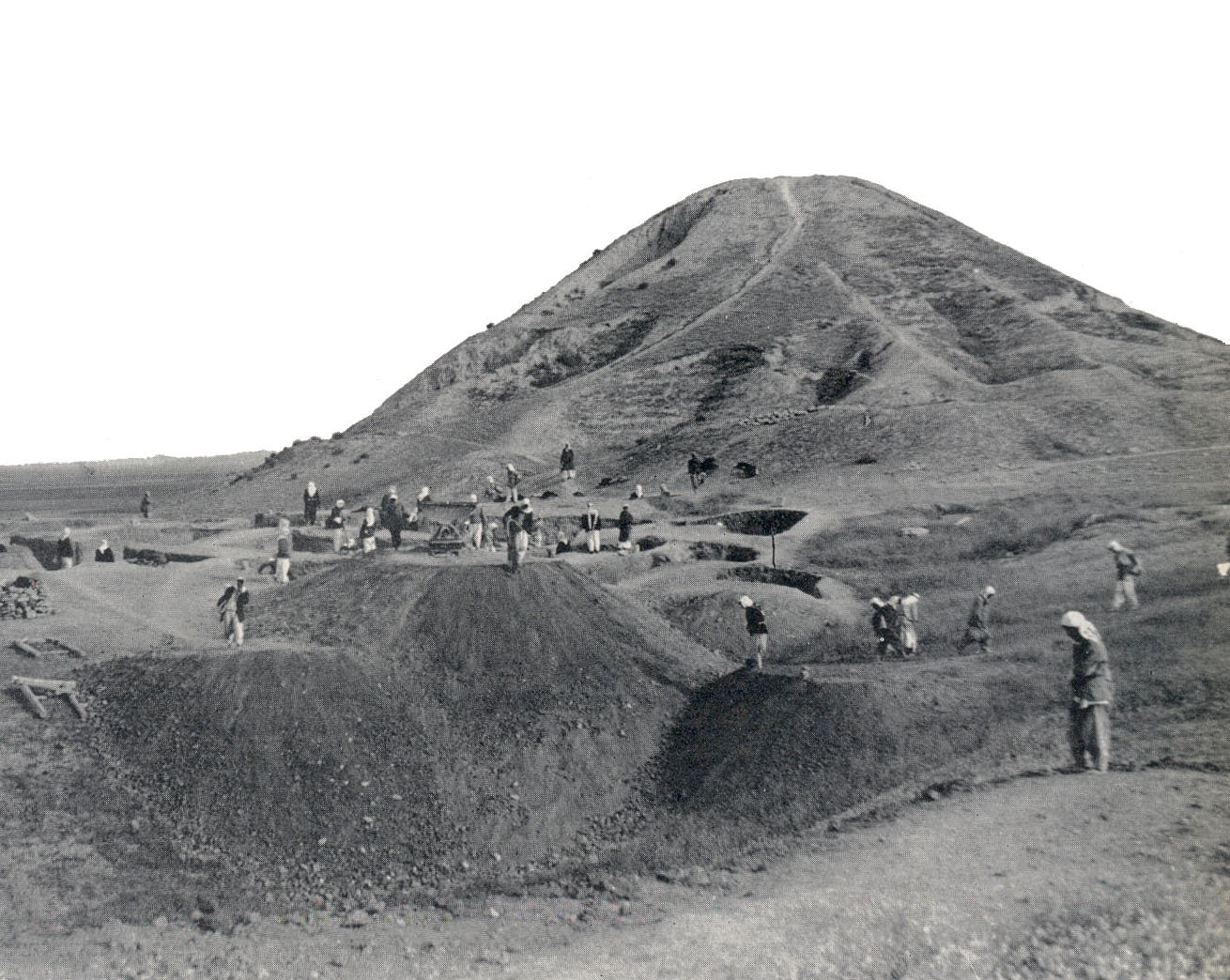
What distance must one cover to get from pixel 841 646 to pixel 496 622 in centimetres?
657

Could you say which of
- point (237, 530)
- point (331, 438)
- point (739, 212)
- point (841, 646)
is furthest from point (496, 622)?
point (739, 212)

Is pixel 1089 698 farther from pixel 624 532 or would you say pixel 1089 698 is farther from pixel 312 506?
pixel 312 506

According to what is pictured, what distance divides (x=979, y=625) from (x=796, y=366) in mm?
29235

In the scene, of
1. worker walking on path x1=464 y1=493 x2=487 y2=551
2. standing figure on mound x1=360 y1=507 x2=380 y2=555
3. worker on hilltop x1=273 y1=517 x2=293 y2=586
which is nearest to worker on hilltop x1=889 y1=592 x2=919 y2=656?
worker walking on path x1=464 y1=493 x2=487 y2=551

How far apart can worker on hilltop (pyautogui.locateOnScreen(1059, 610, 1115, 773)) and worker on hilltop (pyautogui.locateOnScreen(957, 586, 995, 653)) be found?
348 centimetres

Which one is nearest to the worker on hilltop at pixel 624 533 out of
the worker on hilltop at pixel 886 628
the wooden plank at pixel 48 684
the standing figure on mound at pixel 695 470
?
the standing figure on mound at pixel 695 470

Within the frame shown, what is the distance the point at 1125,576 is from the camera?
1460cm

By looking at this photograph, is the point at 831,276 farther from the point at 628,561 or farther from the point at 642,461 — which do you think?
the point at 628,561

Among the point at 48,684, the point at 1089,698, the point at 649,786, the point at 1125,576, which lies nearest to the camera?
the point at 1089,698

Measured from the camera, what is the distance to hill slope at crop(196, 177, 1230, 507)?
3198 centimetres

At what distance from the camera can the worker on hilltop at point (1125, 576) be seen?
14.4m

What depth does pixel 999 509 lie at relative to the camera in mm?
22344

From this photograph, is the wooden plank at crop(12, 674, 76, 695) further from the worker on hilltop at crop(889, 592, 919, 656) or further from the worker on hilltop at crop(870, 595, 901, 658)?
the worker on hilltop at crop(889, 592, 919, 656)

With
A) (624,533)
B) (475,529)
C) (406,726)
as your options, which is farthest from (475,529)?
(406,726)
